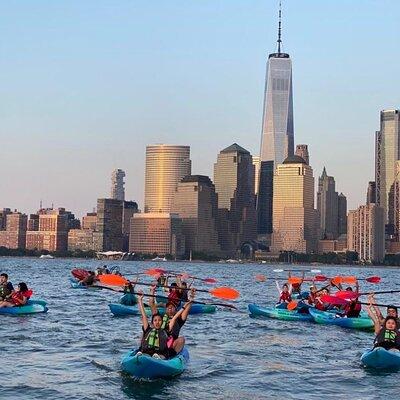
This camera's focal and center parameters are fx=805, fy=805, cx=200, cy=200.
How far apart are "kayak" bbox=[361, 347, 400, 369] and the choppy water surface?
0.35 metres

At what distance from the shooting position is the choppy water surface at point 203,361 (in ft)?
68.7

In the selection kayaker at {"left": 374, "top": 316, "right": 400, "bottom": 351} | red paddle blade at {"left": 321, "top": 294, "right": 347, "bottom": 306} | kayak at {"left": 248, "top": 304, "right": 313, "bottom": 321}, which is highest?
red paddle blade at {"left": 321, "top": 294, "right": 347, "bottom": 306}

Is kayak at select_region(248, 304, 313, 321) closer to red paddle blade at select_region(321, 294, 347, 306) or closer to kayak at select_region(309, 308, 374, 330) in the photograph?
kayak at select_region(309, 308, 374, 330)

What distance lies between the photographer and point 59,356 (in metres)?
25.8

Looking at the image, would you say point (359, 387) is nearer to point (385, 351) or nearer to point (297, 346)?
point (385, 351)

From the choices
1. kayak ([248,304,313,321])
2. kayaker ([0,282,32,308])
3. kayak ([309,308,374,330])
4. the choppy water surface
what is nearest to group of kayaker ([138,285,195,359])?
the choppy water surface

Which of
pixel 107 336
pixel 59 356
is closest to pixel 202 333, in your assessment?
pixel 107 336

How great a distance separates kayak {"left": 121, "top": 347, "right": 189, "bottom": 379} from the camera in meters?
21.0

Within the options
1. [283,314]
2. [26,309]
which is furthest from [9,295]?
[283,314]

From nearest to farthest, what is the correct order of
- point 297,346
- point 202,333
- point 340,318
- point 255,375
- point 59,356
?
point 255,375
point 59,356
point 297,346
point 202,333
point 340,318

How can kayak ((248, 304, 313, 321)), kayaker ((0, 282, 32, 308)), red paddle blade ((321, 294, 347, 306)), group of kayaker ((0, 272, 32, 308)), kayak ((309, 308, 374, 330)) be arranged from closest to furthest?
red paddle blade ((321, 294, 347, 306)) → kayak ((309, 308, 374, 330)) → group of kayaker ((0, 272, 32, 308)) → kayaker ((0, 282, 32, 308)) → kayak ((248, 304, 313, 321))

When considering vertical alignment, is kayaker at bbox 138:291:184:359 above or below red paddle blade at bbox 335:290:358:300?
below

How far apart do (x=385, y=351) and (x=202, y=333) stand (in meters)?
11.0

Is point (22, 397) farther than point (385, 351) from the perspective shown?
No
